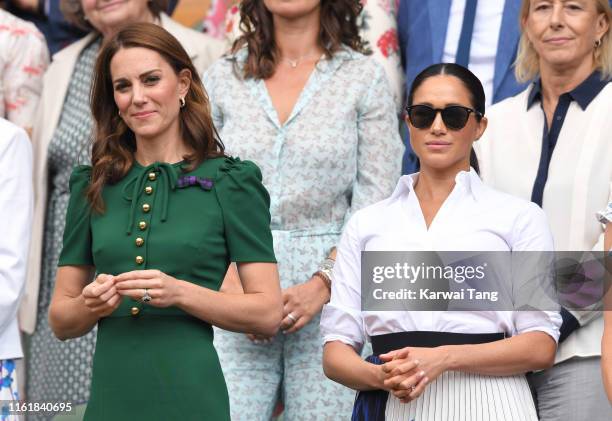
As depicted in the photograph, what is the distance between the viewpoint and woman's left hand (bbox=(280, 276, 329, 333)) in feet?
15.7

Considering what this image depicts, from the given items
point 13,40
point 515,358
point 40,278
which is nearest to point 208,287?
point 515,358

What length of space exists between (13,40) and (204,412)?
9.89 feet

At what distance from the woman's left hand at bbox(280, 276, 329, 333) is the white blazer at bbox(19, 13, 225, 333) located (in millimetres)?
1562

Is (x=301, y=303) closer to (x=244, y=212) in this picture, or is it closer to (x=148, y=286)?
(x=244, y=212)

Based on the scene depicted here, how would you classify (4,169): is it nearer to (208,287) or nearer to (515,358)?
(208,287)

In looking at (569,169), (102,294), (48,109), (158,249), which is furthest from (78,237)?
(48,109)

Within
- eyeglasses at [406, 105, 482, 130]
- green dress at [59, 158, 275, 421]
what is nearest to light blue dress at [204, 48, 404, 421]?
eyeglasses at [406, 105, 482, 130]

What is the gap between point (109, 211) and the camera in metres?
3.98

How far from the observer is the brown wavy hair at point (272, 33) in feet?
17.5

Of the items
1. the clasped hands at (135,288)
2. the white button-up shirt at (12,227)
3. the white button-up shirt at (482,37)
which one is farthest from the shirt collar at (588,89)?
the white button-up shirt at (12,227)

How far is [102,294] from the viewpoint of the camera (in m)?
3.65

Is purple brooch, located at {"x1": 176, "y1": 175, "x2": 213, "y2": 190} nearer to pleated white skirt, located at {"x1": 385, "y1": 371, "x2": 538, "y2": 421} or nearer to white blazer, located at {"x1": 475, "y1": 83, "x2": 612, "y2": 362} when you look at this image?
pleated white skirt, located at {"x1": 385, "y1": 371, "x2": 538, "y2": 421}

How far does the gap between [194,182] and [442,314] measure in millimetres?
862

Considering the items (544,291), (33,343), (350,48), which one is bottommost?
(33,343)
